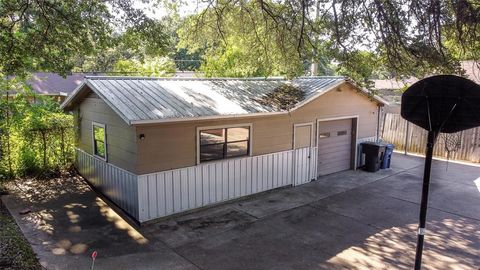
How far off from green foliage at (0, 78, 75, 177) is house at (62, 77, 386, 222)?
68cm

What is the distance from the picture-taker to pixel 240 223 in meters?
8.30

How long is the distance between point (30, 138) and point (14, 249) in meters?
5.63

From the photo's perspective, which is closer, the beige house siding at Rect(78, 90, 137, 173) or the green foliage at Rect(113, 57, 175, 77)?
the beige house siding at Rect(78, 90, 137, 173)

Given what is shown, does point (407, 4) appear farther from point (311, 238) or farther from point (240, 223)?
point (240, 223)

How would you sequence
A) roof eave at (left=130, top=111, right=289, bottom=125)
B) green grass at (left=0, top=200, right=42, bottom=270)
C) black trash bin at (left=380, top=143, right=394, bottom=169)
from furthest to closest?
black trash bin at (left=380, top=143, right=394, bottom=169) < roof eave at (left=130, top=111, right=289, bottom=125) < green grass at (left=0, top=200, right=42, bottom=270)

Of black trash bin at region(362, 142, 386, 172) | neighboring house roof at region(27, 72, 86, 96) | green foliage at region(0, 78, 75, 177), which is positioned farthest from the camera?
neighboring house roof at region(27, 72, 86, 96)

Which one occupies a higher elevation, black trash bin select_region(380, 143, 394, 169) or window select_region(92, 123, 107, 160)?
window select_region(92, 123, 107, 160)

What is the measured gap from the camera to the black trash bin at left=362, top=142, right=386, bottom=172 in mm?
13195

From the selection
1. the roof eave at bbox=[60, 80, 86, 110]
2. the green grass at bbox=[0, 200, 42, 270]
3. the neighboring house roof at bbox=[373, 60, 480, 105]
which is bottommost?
the green grass at bbox=[0, 200, 42, 270]

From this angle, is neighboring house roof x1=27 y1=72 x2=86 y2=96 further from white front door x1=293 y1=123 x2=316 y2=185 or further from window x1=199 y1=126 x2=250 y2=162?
white front door x1=293 y1=123 x2=316 y2=185

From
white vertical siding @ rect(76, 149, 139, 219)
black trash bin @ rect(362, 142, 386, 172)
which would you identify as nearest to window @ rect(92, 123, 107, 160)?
white vertical siding @ rect(76, 149, 139, 219)

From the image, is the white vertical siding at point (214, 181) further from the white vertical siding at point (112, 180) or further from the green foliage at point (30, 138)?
the green foliage at point (30, 138)

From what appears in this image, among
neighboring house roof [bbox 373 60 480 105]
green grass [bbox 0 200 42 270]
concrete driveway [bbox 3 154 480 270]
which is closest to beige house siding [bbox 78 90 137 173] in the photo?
concrete driveway [bbox 3 154 480 270]

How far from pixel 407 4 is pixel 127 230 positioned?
764 cm
